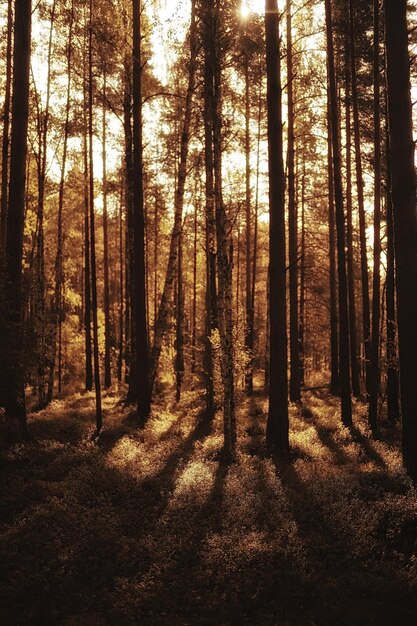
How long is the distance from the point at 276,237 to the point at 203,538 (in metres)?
7.13

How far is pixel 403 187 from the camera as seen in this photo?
845 centimetres

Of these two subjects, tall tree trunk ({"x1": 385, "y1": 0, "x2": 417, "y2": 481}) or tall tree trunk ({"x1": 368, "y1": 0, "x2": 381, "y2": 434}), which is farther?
tall tree trunk ({"x1": 368, "y1": 0, "x2": 381, "y2": 434})

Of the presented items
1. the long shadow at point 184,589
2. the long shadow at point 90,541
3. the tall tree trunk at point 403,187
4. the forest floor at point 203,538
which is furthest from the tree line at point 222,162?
the long shadow at point 184,589

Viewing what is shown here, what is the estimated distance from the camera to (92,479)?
360 inches

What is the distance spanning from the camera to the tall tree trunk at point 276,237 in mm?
11641

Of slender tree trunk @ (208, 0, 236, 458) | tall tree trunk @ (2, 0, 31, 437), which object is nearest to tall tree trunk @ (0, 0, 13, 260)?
tall tree trunk @ (2, 0, 31, 437)

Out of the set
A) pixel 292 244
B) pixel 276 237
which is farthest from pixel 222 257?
pixel 292 244

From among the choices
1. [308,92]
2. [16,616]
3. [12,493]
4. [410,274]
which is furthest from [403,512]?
[308,92]

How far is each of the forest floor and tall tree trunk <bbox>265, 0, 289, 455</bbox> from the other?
1114mm

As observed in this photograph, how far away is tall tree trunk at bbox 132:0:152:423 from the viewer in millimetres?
15367

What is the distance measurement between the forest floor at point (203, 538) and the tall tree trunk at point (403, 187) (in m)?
2.12

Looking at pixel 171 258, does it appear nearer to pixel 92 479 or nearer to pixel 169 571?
pixel 92 479

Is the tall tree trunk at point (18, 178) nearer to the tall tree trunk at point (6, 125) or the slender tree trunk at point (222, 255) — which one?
the tall tree trunk at point (6, 125)

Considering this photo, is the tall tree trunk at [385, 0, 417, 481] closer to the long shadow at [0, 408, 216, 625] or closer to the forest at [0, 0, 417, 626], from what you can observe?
the forest at [0, 0, 417, 626]
